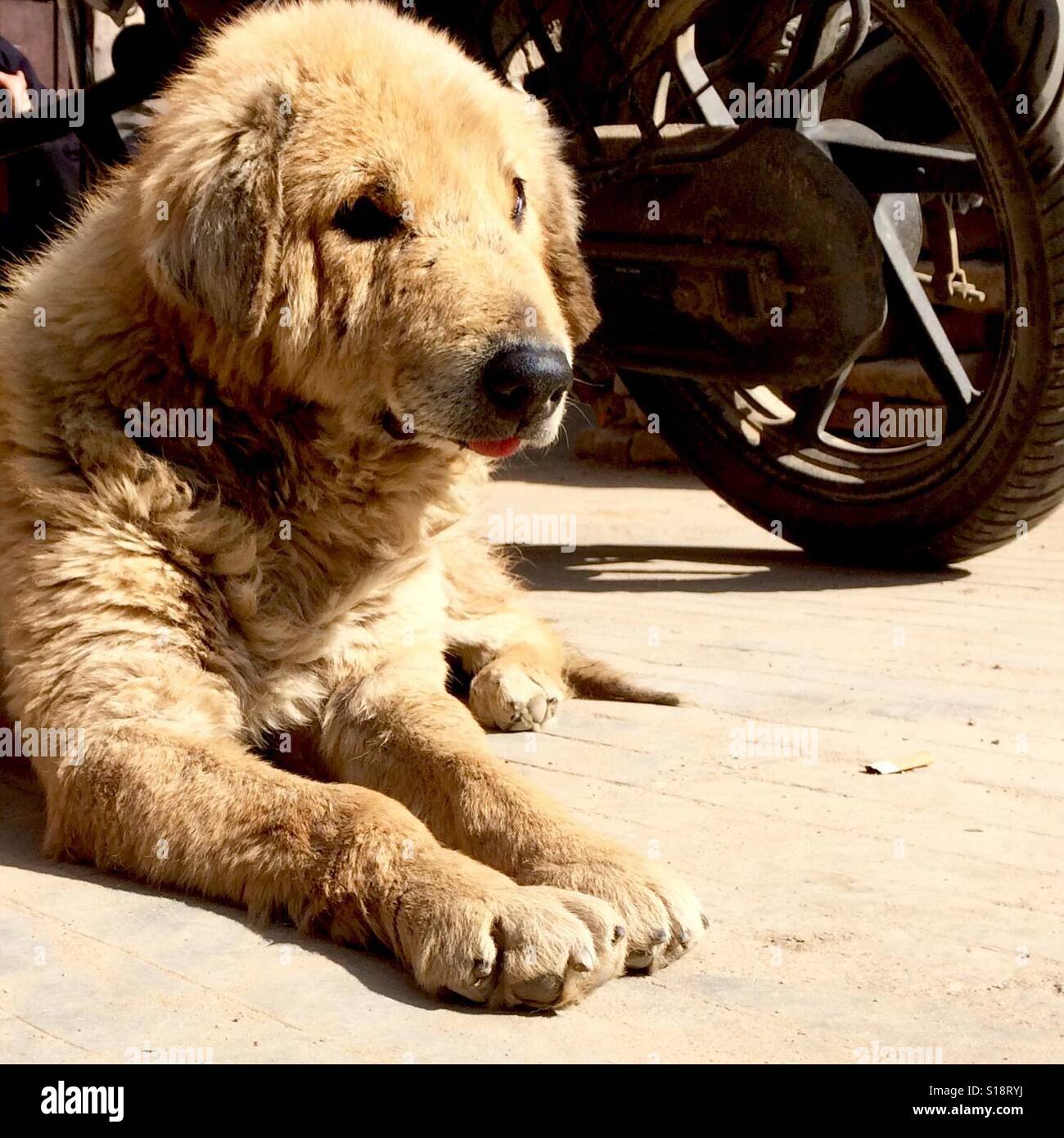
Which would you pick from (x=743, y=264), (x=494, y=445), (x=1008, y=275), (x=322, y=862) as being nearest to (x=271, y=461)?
(x=494, y=445)

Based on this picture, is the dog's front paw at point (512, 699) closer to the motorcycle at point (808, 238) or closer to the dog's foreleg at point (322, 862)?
the dog's foreleg at point (322, 862)

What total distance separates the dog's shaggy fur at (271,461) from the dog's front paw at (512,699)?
33 cm

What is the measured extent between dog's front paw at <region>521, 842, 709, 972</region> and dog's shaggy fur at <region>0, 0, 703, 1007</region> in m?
0.04

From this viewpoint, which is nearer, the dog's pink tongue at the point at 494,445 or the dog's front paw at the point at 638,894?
the dog's front paw at the point at 638,894

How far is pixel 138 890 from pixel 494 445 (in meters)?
1.09

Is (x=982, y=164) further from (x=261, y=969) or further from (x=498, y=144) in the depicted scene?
(x=261, y=969)

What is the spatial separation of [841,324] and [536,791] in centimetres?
266

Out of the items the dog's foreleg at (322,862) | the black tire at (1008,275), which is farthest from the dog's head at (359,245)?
the black tire at (1008,275)

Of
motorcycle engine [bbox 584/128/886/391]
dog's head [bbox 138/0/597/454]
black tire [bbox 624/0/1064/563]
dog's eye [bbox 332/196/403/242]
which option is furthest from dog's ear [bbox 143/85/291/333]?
black tire [bbox 624/0/1064/563]

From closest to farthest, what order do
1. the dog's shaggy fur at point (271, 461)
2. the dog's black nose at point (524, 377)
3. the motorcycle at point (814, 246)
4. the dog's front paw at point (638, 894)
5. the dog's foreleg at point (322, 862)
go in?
the dog's foreleg at point (322, 862)
the dog's front paw at point (638, 894)
the dog's shaggy fur at point (271, 461)
the dog's black nose at point (524, 377)
the motorcycle at point (814, 246)

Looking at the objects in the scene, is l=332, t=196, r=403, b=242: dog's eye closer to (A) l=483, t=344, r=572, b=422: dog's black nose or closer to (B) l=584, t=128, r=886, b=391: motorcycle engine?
(A) l=483, t=344, r=572, b=422: dog's black nose

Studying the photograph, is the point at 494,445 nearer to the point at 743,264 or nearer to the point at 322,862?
the point at 322,862

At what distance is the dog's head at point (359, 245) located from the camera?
286cm

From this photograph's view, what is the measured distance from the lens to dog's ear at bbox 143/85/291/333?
112 inches
